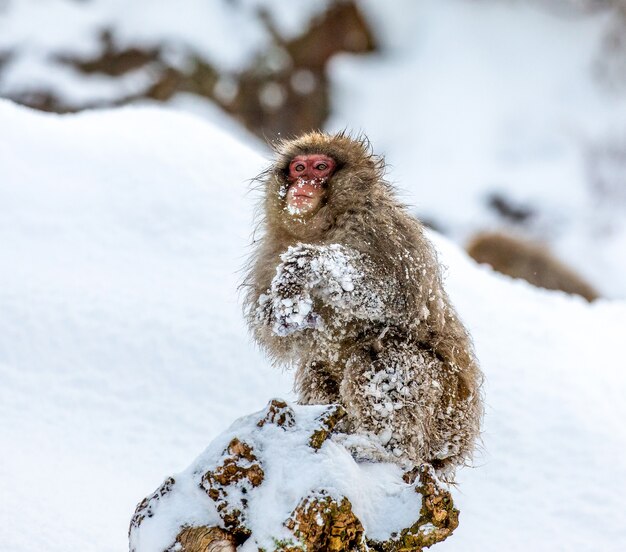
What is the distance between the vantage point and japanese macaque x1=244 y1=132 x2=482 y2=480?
9.61ft

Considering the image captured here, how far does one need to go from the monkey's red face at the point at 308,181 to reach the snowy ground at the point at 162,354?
1.32m

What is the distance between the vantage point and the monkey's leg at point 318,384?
127 inches

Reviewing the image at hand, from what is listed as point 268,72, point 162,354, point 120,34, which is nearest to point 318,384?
point 162,354

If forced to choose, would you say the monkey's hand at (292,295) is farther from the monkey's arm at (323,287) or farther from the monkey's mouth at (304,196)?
the monkey's mouth at (304,196)

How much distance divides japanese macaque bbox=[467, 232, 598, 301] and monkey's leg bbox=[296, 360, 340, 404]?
21.0 ft

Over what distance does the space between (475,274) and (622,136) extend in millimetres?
8509

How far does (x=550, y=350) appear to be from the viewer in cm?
512

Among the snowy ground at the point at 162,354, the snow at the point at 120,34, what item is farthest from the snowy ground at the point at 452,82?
the snowy ground at the point at 162,354

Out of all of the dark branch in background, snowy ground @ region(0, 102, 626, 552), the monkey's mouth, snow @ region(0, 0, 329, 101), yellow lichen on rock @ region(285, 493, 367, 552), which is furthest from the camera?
the dark branch in background

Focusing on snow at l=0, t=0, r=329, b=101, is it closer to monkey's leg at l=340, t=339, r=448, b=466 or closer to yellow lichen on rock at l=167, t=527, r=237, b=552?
monkey's leg at l=340, t=339, r=448, b=466

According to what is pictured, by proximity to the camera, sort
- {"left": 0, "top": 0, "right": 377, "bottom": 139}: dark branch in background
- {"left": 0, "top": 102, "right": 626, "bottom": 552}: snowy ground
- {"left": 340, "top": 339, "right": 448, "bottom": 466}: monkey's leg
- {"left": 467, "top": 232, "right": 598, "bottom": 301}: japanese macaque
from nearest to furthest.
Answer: {"left": 340, "top": 339, "right": 448, "bottom": 466}: monkey's leg < {"left": 0, "top": 102, "right": 626, "bottom": 552}: snowy ground < {"left": 467, "top": 232, "right": 598, "bottom": 301}: japanese macaque < {"left": 0, "top": 0, "right": 377, "bottom": 139}: dark branch in background

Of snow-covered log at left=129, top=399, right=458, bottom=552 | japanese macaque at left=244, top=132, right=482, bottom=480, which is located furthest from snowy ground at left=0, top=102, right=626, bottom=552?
japanese macaque at left=244, top=132, right=482, bottom=480

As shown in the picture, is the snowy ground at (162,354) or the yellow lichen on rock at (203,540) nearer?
the yellow lichen on rock at (203,540)

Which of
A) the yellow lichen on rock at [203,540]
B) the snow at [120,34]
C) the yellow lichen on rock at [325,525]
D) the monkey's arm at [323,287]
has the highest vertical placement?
the snow at [120,34]
